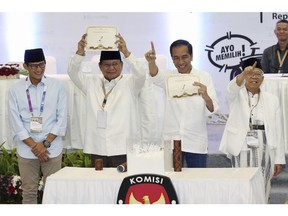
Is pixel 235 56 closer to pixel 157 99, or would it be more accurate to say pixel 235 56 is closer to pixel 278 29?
pixel 278 29

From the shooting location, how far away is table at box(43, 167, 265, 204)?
326 centimetres

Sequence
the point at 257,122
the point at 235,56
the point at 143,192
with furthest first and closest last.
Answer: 1. the point at 235,56
2. the point at 257,122
3. the point at 143,192

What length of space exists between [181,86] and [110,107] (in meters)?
0.53

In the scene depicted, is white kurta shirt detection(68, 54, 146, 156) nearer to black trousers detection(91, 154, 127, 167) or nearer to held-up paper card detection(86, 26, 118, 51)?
black trousers detection(91, 154, 127, 167)

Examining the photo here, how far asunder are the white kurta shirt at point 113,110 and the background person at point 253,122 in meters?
0.68

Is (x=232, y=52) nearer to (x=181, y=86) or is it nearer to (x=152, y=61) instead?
(x=152, y=61)

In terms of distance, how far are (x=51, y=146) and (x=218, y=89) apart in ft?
14.1

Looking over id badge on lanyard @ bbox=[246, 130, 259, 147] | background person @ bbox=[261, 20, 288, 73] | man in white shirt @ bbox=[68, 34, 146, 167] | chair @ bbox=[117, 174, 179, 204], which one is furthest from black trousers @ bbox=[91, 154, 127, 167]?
background person @ bbox=[261, 20, 288, 73]

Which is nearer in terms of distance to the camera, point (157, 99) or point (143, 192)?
point (143, 192)

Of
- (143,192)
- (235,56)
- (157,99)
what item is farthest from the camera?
(235,56)

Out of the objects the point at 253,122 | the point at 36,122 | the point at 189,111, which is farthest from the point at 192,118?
the point at 36,122

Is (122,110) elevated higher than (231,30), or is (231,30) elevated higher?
(231,30)

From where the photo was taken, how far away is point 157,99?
5.17 metres
